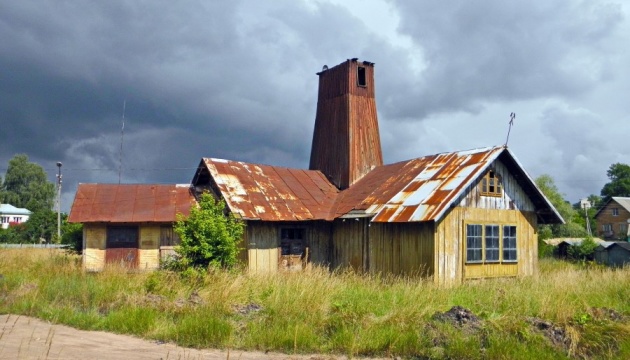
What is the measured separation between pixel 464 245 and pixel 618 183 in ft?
252

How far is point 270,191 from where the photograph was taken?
2003 cm

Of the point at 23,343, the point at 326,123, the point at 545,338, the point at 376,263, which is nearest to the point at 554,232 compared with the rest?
the point at 326,123

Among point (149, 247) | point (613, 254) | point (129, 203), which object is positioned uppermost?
point (129, 203)

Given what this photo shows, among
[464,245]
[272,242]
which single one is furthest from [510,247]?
[272,242]

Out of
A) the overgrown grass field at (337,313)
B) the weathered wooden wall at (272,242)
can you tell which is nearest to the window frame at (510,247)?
the overgrown grass field at (337,313)

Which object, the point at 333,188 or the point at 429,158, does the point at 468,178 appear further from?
the point at 333,188

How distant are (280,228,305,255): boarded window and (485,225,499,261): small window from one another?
6160 millimetres

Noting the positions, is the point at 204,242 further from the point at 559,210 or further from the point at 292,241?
the point at 559,210

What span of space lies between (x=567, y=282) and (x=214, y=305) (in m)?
9.10

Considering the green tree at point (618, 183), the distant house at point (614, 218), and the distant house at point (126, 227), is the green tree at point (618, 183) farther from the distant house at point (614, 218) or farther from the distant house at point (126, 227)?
the distant house at point (126, 227)

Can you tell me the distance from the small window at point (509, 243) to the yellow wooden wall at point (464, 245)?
0.19 meters

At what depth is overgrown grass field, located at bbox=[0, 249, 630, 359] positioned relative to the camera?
919cm

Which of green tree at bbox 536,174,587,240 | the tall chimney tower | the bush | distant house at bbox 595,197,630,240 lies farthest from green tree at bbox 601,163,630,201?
the tall chimney tower

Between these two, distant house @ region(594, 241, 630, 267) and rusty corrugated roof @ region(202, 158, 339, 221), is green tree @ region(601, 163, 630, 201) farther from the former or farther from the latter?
rusty corrugated roof @ region(202, 158, 339, 221)
